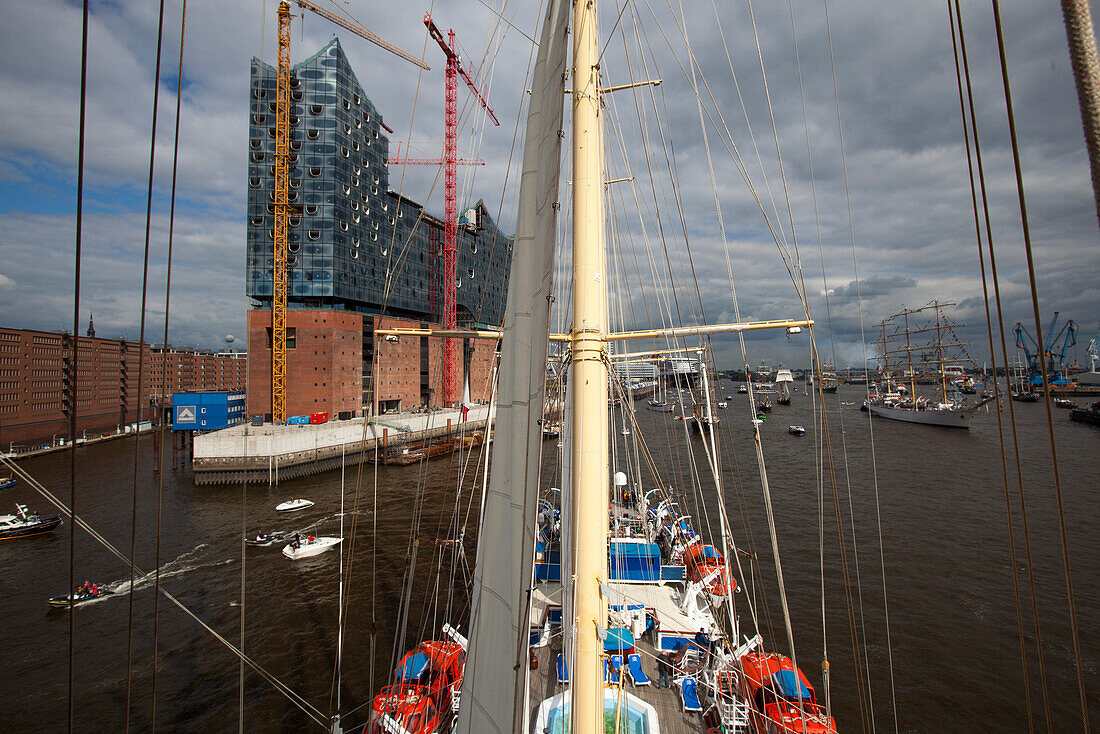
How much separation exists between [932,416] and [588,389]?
65574mm

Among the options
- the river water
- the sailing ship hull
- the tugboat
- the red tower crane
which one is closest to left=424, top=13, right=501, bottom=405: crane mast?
the red tower crane

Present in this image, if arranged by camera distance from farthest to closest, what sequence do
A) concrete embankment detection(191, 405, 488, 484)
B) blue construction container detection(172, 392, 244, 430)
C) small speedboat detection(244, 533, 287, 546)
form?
1. blue construction container detection(172, 392, 244, 430)
2. concrete embankment detection(191, 405, 488, 484)
3. small speedboat detection(244, 533, 287, 546)

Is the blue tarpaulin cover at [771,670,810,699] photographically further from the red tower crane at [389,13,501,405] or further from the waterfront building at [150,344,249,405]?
the waterfront building at [150,344,249,405]

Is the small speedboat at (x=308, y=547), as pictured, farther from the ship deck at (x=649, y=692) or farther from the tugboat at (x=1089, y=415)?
the tugboat at (x=1089, y=415)

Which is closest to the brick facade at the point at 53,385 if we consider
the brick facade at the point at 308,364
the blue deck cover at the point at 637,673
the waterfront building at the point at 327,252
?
the brick facade at the point at 308,364

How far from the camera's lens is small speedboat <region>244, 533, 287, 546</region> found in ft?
67.8

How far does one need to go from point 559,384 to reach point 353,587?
49.4ft

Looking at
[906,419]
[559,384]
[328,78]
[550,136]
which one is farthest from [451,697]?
[906,419]

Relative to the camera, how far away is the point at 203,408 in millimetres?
37781

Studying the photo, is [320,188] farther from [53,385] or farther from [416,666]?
[416,666]

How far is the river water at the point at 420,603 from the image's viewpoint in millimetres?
11031

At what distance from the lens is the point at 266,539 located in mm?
20984

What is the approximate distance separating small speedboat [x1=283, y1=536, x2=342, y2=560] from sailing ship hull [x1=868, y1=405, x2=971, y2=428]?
50768 mm

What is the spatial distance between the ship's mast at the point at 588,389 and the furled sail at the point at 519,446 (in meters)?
2.17
